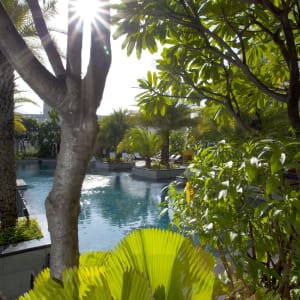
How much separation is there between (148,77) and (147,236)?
5.81 ft

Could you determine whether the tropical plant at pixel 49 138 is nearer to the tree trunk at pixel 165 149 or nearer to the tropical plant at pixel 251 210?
the tree trunk at pixel 165 149

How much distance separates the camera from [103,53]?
152 centimetres

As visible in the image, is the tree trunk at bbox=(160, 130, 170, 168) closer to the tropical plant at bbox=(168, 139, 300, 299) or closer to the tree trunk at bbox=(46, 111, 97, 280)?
the tropical plant at bbox=(168, 139, 300, 299)

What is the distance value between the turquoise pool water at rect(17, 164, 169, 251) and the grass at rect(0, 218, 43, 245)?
1.96 metres

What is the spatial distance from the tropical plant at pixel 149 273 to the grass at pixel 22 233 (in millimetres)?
3136

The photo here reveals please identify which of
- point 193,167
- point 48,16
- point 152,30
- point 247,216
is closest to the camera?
point 247,216

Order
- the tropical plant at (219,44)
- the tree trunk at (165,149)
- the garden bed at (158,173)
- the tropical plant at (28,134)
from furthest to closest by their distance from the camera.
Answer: the tropical plant at (28,134), the tree trunk at (165,149), the garden bed at (158,173), the tropical plant at (219,44)

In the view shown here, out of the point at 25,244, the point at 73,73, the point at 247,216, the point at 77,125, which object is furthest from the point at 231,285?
the point at 25,244

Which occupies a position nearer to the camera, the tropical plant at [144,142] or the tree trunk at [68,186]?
the tree trunk at [68,186]

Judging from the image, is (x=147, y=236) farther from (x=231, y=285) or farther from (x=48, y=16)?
(x=48, y=16)

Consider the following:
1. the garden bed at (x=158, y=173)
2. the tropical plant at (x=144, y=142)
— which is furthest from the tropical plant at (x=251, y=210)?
the tropical plant at (x=144, y=142)

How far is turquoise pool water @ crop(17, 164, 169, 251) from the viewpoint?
7520 mm

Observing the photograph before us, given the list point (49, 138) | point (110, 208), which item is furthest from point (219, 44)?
point (49, 138)

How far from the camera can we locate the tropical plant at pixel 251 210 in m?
1.35
